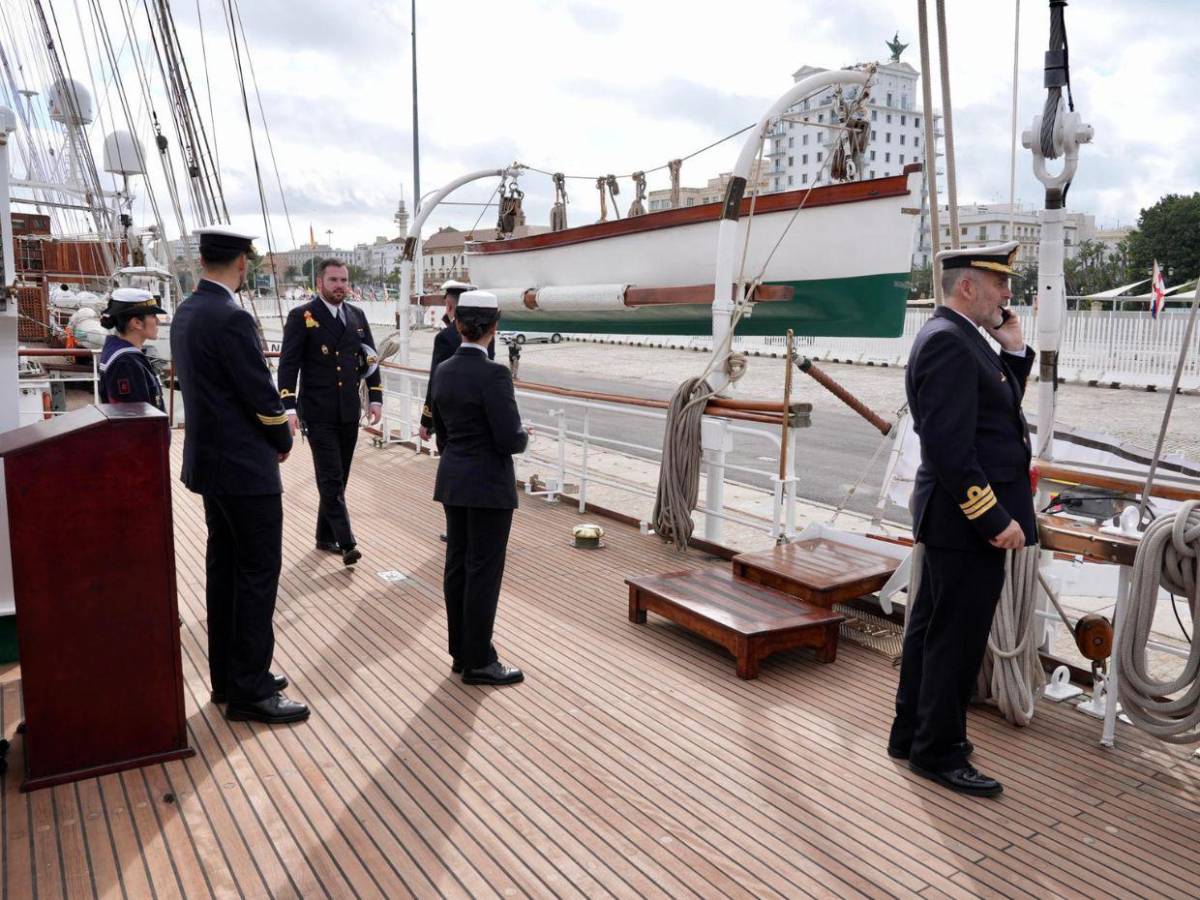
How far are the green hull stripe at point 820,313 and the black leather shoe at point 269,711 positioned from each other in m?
5.45

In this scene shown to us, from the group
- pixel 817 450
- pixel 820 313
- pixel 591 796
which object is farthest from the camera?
pixel 817 450

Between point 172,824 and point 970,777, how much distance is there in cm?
228

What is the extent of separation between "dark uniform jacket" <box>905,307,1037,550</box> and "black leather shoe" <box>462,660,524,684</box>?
63.6 inches

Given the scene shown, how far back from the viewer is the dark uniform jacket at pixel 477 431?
3.31m

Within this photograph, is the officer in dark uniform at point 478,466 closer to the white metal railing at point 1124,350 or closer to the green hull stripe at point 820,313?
the green hull stripe at point 820,313

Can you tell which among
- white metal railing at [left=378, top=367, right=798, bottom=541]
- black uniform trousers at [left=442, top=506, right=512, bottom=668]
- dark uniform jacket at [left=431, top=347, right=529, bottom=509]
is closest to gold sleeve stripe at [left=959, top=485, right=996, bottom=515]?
white metal railing at [left=378, top=367, right=798, bottom=541]

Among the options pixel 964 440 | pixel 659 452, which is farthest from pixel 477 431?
pixel 659 452

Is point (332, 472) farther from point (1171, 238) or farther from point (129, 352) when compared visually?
point (1171, 238)

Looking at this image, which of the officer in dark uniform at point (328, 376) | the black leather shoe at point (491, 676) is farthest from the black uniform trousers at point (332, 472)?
the black leather shoe at point (491, 676)

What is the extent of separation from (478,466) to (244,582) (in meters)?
0.89

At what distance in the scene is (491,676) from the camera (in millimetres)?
3506

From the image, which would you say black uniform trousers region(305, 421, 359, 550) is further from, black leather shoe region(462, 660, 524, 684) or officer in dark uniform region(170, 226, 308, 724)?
officer in dark uniform region(170, 226, 308, 724)

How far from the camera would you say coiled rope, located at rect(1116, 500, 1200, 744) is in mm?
2752

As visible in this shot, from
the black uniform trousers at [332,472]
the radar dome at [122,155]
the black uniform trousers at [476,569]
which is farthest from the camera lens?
the radar dome at [122,155]
